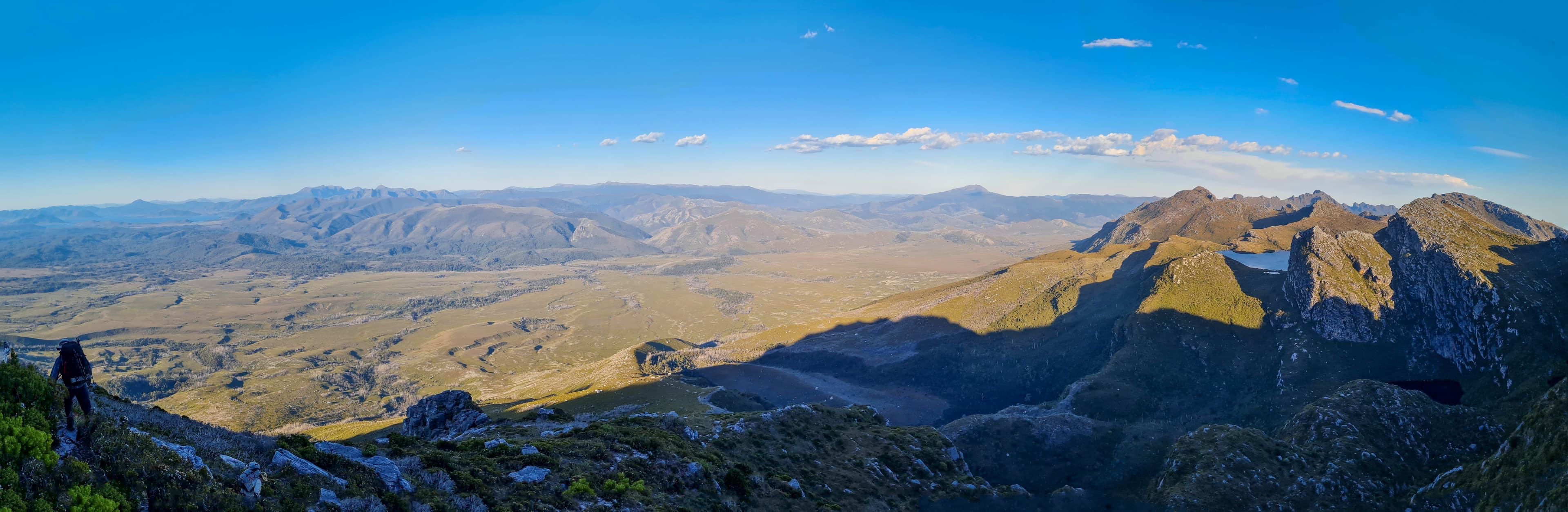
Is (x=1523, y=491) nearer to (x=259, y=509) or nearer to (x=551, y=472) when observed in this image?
(x=551, y=472)

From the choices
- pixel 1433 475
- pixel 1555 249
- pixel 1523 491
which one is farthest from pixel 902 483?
pixel 1555 249

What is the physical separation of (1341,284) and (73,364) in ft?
731

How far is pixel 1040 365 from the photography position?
200 meters

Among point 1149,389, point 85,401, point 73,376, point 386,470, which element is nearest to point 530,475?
point 386,470

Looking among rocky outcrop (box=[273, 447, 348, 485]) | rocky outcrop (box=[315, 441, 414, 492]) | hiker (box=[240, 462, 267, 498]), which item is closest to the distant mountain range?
rocky outcrop (box=[315, 441, 414, 492])

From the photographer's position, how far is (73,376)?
626 inches

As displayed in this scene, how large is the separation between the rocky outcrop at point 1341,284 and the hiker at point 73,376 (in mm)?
208085

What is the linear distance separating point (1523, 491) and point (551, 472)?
76.9 meters

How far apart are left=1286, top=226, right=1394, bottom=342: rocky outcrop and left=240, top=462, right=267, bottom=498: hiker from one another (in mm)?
204191

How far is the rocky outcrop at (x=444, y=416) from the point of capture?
2354 inches

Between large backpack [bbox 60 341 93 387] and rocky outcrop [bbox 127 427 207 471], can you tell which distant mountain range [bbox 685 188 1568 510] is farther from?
large backpack [bbox 60 341 93 387]

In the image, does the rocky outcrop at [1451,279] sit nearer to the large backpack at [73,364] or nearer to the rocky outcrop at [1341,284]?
the rocky outcrop at [1341,284]

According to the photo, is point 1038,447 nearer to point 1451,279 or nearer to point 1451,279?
point 1451,279

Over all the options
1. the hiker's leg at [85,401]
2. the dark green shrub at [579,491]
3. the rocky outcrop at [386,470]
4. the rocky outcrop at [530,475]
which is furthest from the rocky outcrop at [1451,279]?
the hiker's leg at [85,401]
